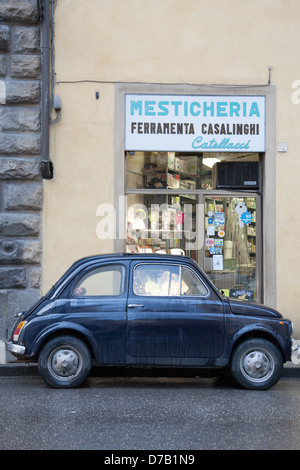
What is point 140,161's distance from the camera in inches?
496

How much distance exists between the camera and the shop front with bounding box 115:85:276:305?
12461mm

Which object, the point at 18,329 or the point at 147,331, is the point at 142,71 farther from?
the point at 18,329

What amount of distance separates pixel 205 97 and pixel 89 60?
6.93 ft

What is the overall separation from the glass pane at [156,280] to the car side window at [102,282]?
192 mm

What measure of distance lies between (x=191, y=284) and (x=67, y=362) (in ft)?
5.68

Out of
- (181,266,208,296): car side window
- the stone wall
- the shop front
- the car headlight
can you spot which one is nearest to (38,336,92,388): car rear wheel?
the car headlight

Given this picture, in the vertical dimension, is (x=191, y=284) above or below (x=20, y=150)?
below

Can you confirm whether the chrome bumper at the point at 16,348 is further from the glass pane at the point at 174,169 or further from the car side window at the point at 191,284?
the glass pane at the point at 174,169

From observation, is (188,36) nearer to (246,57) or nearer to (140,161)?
(246,57)

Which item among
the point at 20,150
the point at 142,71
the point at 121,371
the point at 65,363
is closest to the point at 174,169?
the point at 142,71

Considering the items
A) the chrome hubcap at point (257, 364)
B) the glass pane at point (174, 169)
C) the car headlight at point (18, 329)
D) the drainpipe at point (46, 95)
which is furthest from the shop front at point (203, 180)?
the car headlight at point (18, 329)

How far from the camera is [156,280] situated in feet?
28.4

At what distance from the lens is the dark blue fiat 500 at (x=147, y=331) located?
8.31m

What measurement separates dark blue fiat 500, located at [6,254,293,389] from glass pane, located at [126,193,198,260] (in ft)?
13.3
